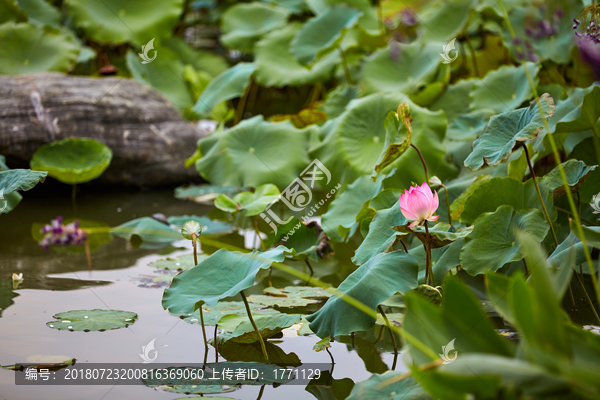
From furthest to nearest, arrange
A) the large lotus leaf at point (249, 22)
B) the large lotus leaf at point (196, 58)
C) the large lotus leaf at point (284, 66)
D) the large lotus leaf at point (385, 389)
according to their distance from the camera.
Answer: the large lotus leaf at point (196, 58) < the large lotus leaf at point (249, 22) < the large lotus leaf at point (284, 66) < the large lotus leaf at point (385, 389)

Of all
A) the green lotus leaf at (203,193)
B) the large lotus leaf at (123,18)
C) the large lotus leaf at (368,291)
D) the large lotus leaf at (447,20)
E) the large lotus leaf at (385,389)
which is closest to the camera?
the large lotus leaf at (385,389)

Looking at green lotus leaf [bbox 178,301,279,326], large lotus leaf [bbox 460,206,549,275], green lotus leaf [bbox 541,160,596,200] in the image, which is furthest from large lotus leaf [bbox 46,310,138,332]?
green lotus leaf [bbox 541,160,596,200]

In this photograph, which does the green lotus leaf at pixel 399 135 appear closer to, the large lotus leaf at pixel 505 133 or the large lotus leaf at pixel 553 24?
the large lotus leaf at pixel 505 133

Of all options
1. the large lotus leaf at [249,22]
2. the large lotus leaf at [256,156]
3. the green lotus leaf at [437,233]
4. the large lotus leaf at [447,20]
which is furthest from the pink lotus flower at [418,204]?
the large lotus leaf at [249,22]

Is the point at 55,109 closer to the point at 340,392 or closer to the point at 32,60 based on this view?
the point at 32,60

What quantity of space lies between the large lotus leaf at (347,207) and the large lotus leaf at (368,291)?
1.38 feet

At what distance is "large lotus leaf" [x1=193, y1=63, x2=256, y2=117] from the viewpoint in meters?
2.25

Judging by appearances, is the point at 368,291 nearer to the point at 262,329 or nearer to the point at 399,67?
the point at 262,329

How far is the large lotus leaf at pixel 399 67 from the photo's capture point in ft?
6.77

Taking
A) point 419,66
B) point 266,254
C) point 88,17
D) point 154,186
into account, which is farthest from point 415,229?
point 88,17

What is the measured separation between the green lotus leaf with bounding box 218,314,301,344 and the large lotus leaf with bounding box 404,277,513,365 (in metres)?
0.50

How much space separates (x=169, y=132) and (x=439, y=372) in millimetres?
2232

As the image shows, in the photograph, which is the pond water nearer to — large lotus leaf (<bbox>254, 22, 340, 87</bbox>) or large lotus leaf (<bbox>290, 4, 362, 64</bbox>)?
large lotus leaf (<bbox>290, 4, 362, 64</bbox>)

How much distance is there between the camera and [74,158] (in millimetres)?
2035
